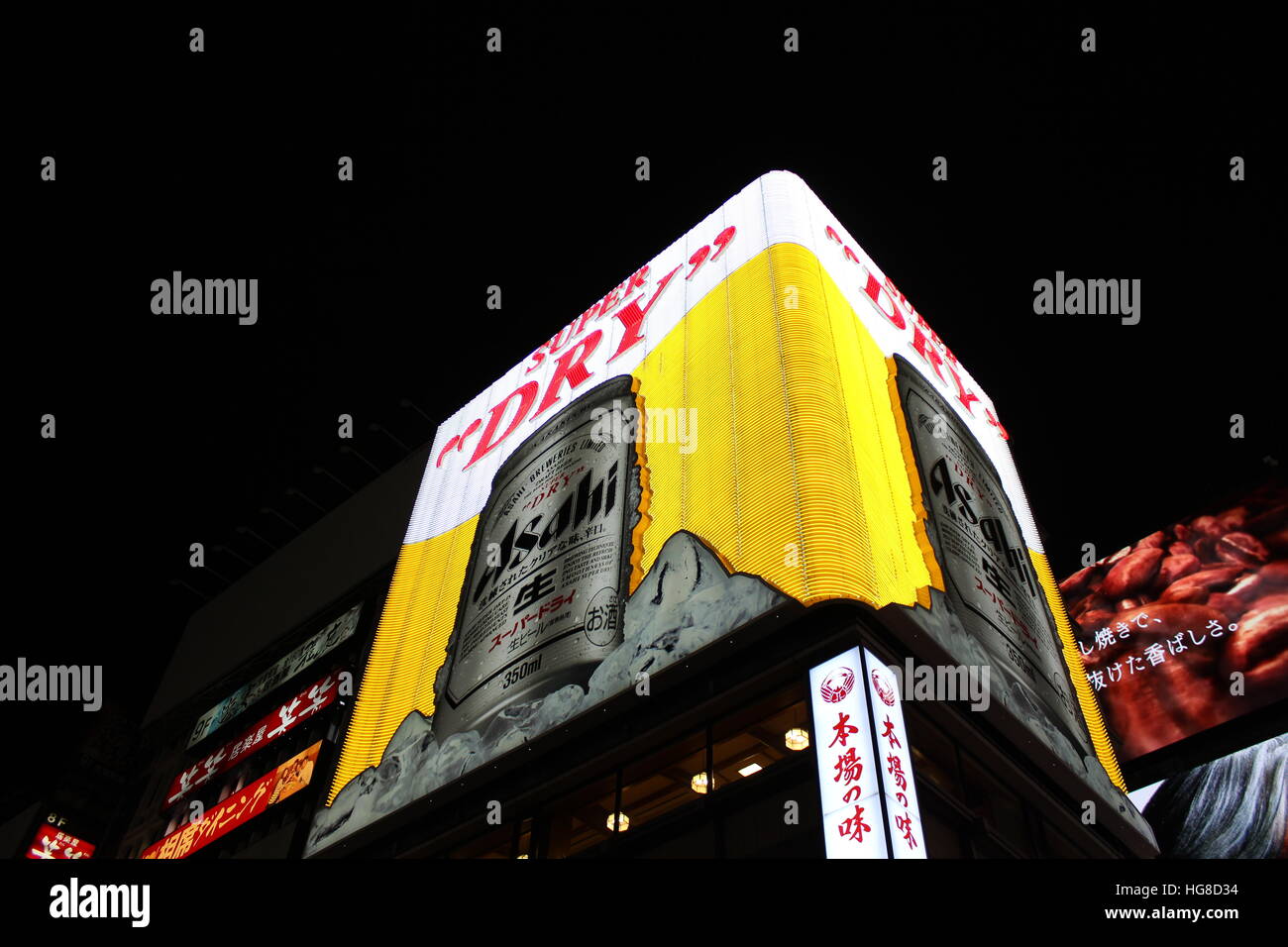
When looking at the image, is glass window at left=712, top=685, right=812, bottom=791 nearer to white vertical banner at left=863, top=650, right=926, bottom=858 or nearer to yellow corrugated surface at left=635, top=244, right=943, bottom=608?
white vertical banner at left=863, top=650, right=926, bottom=858

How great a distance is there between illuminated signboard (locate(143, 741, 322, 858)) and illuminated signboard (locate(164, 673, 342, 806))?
85 cm

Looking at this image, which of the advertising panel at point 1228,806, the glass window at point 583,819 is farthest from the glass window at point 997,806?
the advertising panel at point 1228,806

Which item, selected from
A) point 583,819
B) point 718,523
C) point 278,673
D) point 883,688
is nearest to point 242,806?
point 278,673

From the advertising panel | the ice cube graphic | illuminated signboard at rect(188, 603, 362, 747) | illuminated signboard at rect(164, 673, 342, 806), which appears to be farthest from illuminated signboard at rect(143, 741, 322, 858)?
the advertising panel

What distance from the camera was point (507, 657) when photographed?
9977 mm

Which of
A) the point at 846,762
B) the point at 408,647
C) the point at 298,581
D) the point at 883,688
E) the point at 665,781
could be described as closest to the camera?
the point at 846,762

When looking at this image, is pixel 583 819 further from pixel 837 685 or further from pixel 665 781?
pixel 837 685

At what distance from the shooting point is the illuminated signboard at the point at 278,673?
17.8m

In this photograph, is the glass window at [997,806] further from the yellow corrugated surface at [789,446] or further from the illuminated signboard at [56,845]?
the illuminated signboard at [56,845]

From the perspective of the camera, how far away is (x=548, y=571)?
10.5 meters

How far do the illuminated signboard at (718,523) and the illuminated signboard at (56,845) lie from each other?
11292 millimetres

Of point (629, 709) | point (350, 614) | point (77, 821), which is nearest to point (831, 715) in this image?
point (629, 709)

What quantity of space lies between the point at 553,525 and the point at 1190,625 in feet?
41.1

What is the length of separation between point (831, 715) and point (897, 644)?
1.31 meters
